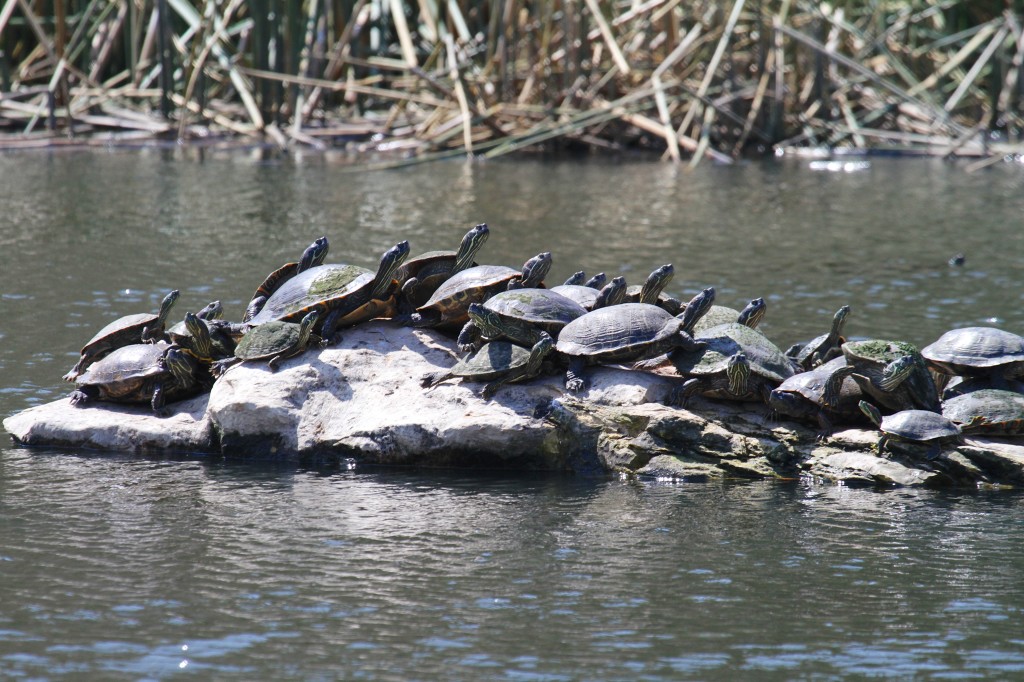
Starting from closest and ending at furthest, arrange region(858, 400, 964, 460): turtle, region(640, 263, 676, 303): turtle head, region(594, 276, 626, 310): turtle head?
region(858, 400, 964, 460): turtle < region(594, 276, 626, 310): turtle head < region(640, 263, 676, 303): turtle head

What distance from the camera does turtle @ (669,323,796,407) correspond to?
21.5ft

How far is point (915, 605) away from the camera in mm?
4719

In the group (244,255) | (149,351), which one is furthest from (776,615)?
(244,255)

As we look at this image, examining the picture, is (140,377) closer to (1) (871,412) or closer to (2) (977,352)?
(1) (871,412)

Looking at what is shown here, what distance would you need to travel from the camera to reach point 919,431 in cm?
619

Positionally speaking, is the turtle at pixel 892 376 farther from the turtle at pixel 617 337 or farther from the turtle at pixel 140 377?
the turtle at pixel 140 377

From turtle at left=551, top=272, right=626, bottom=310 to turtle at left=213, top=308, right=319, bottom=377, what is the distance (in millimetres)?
1421

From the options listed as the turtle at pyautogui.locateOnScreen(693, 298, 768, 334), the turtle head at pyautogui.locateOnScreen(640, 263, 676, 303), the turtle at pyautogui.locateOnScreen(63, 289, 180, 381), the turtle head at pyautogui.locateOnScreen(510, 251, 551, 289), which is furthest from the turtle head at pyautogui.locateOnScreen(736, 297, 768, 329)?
the turtle at pyautogui.locateOnScreen(63, 289, 180, 381)

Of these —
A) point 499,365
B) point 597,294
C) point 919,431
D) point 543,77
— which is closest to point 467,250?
point 597,294

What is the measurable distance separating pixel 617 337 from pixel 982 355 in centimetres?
189

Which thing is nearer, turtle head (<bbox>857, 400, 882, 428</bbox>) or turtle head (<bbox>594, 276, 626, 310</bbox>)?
turtle head (<bbox>857, 400, 882, 428</bbox>)

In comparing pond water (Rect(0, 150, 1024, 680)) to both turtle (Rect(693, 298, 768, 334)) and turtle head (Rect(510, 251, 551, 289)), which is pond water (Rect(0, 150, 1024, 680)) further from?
turtle head (Rect(510, 251, 551, 289))

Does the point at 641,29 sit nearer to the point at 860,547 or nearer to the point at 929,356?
the point at 929,356

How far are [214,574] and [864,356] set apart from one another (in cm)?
339
